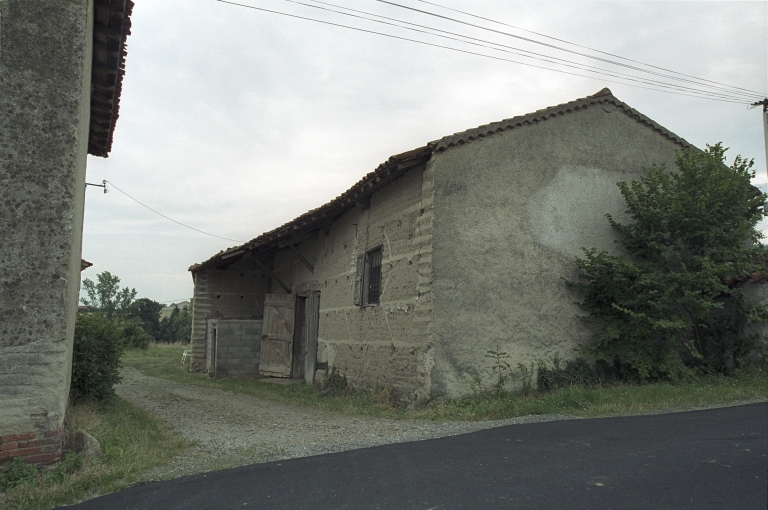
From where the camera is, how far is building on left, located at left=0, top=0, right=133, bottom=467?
482cm

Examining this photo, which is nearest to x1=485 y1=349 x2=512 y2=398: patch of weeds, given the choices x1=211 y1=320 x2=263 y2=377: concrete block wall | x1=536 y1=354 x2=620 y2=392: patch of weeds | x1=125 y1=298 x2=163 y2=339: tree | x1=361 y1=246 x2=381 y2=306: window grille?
x1=536 y1=354 x2=620 y2=392: patch of weeds

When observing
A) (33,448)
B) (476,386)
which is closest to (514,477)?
(476,386)

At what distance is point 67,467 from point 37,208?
7.55 feet

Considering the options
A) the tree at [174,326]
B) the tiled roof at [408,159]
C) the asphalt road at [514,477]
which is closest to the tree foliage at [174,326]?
the tree at [174,326]

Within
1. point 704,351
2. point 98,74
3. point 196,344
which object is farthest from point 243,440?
point 196,344

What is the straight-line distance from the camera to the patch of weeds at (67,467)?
4695mm

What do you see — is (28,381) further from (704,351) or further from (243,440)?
(704,351)

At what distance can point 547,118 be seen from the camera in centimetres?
974

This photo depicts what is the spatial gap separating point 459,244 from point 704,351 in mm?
5285

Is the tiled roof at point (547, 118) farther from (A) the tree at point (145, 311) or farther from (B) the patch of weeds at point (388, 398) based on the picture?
(A) the tree at point (145, 311)

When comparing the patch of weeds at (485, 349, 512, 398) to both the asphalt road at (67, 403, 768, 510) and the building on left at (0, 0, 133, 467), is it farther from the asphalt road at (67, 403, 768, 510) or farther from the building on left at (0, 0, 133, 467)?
the building on left at (0, 0, 133, 467)

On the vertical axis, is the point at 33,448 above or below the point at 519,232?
below

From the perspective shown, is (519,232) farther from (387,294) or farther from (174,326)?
(174,326)

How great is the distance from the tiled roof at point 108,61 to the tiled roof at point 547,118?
4.48 metres
